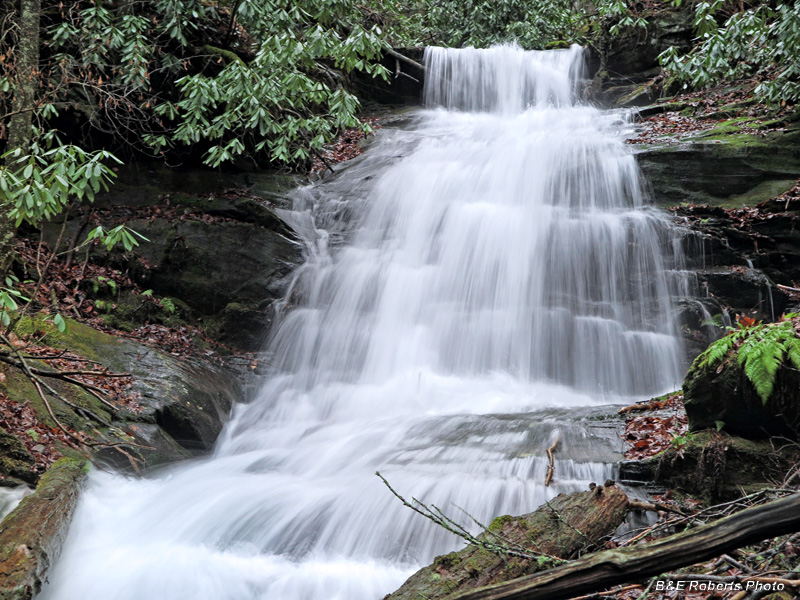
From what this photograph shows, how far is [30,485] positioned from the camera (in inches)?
174

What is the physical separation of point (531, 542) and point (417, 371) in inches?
222

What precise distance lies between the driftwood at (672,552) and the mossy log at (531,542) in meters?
0.77

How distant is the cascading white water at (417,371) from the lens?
4562 millimetres

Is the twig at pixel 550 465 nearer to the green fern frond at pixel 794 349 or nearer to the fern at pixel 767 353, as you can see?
the fern at pixel 767 353

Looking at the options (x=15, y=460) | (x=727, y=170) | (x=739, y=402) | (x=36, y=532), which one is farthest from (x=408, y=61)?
(x=36, y=532)

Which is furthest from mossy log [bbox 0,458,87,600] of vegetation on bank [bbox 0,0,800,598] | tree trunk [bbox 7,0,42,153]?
tree trunk [bbox 7,0,42,153]

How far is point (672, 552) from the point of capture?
1.76m

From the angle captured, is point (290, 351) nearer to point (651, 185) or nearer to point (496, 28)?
point (651, 185)

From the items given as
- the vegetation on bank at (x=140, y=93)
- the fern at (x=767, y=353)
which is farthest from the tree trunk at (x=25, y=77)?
the fern at (x=767, y=353)

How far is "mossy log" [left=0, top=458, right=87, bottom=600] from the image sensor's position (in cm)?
338

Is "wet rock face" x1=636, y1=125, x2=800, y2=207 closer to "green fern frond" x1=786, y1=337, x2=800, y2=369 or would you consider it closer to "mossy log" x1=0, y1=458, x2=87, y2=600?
"green fern frond" x1=786, y1=337, x2=800, y2=369

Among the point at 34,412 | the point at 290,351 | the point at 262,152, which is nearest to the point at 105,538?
the point at 34,412

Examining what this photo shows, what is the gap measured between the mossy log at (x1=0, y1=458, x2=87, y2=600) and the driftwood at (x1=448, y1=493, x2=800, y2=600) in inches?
118

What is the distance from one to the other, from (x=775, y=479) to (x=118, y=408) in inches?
233
